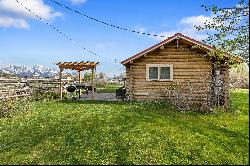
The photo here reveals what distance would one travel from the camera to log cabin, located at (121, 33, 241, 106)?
24.4 metres

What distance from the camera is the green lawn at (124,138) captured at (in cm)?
1284

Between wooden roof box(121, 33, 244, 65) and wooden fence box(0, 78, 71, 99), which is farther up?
wooden roof box(121, 33, 244, 65)

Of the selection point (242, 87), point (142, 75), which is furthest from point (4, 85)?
point (242, 87)

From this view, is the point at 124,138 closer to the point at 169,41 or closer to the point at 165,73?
the point at 169,41

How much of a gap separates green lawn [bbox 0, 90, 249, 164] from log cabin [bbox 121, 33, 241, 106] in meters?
4.01

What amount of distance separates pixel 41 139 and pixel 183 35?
520 inches

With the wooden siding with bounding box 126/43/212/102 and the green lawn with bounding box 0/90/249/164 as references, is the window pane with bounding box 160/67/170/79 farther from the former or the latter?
the green lawn with bounding box 0/90/249/164

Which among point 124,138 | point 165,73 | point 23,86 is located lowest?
point 124,138

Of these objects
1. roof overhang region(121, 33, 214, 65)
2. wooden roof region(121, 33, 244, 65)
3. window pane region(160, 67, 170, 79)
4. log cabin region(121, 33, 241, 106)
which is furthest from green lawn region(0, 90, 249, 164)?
window pane region(160, 67, 170, 79)

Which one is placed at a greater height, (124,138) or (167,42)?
(167,42)

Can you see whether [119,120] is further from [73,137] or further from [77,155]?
[77,155]

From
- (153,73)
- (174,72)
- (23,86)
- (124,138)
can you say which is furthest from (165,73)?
(124,138)

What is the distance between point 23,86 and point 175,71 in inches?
468

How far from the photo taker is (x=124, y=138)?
14750 millimetres
